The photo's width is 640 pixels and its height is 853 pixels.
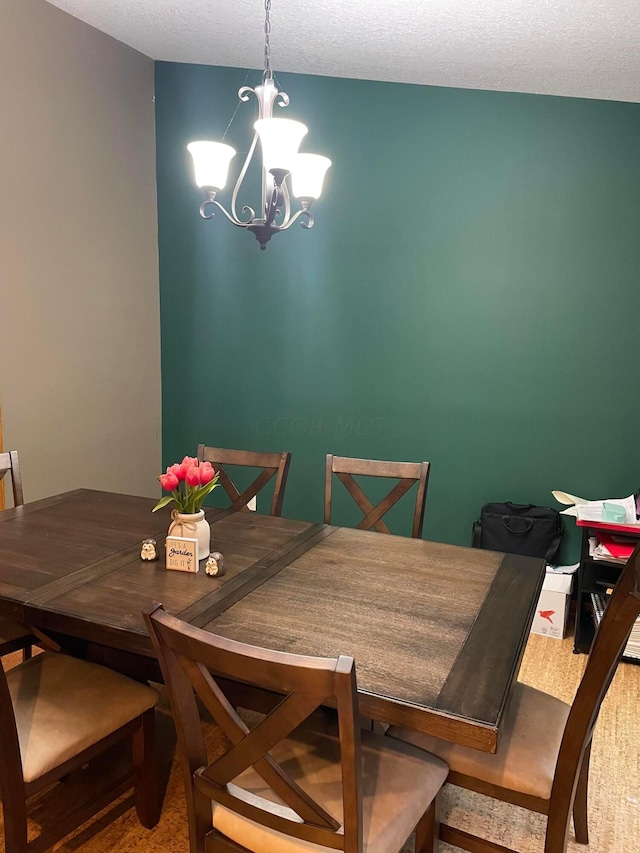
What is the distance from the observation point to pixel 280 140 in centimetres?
183

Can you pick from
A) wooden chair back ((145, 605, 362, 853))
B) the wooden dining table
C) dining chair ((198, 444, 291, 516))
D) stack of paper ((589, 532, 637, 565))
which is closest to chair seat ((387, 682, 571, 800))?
the wooden dining table

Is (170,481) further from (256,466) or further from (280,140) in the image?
(280,140)

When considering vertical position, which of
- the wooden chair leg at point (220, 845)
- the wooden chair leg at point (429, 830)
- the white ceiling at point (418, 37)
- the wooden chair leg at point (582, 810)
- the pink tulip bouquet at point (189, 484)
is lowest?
the wooden chair leg at point (582, 810)

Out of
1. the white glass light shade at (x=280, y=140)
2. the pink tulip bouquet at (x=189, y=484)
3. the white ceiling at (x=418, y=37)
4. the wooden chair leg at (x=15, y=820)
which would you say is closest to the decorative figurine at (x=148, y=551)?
the pink tulip bouquet at (x=189, y=484)

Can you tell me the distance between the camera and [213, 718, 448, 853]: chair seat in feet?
4.15

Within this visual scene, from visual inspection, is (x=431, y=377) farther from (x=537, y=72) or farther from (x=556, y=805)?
(x=556, y=805)

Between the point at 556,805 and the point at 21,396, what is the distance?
2.78 metres

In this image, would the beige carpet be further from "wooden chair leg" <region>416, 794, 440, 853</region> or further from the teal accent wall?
the teal accent wall

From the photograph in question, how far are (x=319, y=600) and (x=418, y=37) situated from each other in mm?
2351

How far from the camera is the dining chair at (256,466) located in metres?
2.59

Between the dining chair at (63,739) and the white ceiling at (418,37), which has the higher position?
the white ceiling at (418,37)

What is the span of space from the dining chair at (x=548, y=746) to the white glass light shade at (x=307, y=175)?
1.42 m

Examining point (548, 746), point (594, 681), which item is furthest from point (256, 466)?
point (594, 681)

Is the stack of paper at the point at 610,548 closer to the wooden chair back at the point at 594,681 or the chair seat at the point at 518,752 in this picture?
the chair seat at the point at 518,752
